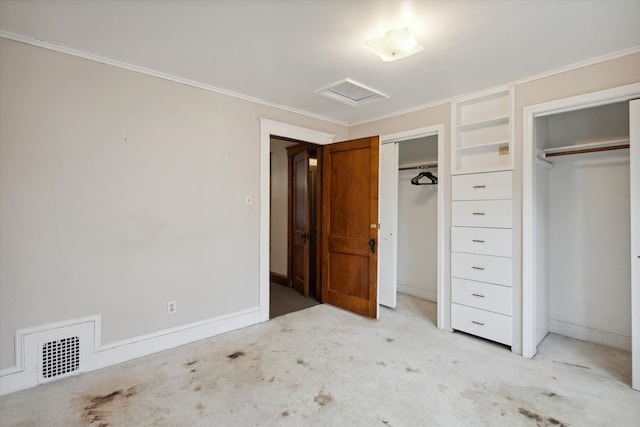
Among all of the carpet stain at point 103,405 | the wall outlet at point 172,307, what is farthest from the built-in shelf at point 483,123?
the carpet stain at point 103,405

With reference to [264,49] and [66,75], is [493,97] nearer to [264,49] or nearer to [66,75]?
[264,49]

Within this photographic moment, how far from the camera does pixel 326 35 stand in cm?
216

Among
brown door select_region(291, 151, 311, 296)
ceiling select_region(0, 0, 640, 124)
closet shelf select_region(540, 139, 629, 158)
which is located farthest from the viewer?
brown door select_region(291, 151, 311, 296)

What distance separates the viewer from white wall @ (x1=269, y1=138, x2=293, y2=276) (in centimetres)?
527

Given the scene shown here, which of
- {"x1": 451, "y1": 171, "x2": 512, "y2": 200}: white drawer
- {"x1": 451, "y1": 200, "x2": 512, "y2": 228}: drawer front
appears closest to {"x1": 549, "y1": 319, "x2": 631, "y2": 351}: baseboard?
{"x1": 451, "y1": 200, "x2": 512, "y2": 228}: drawer front

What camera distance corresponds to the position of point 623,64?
2.39 m

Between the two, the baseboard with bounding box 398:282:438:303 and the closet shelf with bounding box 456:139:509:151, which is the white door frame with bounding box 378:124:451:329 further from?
the baseboard with bounding box 398:282:438:303

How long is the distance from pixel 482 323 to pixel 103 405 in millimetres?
3119

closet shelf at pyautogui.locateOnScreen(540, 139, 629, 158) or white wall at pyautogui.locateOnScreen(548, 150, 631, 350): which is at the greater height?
closet shelf at pyautogui.locateOnScreen(540, 139, 629, 158)

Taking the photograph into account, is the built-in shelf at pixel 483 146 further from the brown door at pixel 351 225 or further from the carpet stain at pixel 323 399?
the carpet stain at pixel 323 399

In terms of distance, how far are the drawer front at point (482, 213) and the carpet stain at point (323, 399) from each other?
2061 mm

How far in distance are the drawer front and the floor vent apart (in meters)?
3.47

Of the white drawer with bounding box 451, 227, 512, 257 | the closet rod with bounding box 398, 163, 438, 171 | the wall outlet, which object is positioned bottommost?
the wall outlet

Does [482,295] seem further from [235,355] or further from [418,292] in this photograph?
[235,355]
